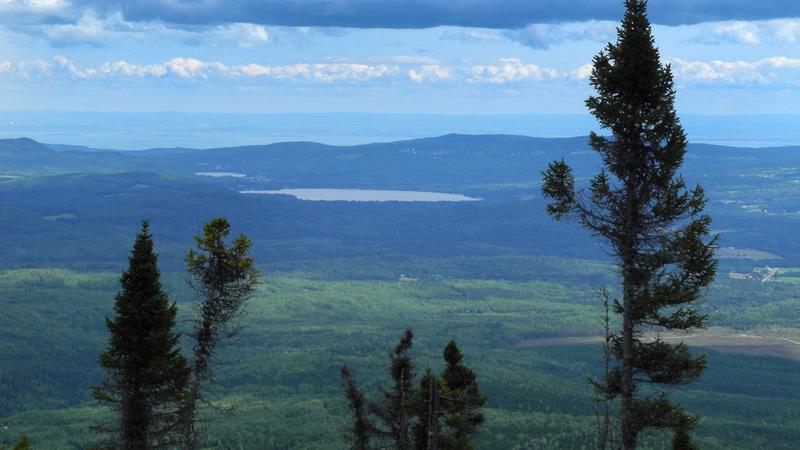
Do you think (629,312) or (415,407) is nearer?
(629,312)

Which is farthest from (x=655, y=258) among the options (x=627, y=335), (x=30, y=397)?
(x=30, y=397)

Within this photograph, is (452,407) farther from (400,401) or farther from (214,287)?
(214,287)

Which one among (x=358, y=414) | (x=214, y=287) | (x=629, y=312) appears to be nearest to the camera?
(x=629, y=312)

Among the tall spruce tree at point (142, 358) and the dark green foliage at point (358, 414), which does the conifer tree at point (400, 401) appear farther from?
the tall spruce tree at point (142, 358)

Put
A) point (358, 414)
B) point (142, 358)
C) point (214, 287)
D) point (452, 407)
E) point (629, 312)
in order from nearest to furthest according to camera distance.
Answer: point (629, 312) → point (214, 287) → point (142, 358) → point (452, 407) → point (358, 414)

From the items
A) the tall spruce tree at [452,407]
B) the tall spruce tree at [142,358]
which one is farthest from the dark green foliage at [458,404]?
the tall spruce tree at [142,358]

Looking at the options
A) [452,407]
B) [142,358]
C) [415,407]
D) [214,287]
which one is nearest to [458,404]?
[452,407]

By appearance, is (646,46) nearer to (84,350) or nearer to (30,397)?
(30,397)
